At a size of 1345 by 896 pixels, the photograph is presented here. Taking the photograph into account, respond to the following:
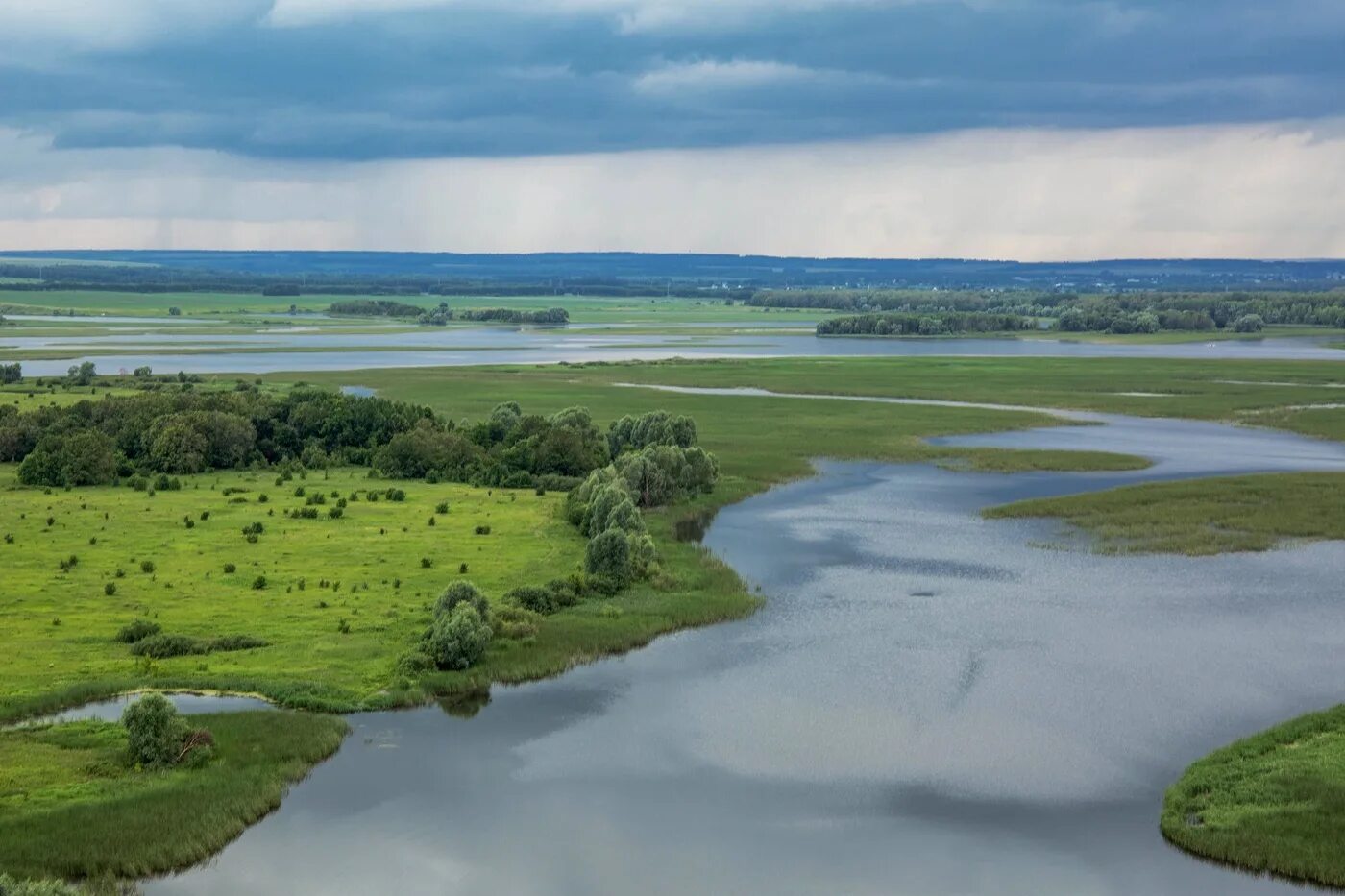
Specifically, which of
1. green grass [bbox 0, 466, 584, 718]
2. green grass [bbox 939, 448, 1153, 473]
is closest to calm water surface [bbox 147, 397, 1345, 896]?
green grass [bbox 0, 466, 584, 718]

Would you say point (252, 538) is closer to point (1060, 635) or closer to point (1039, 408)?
point (1060, 635)

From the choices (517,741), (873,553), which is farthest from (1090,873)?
(873,553)

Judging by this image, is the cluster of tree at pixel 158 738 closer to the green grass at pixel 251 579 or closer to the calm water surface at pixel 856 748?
the calm water surface at pixel 856 748

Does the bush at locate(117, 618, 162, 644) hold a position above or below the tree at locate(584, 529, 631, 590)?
below

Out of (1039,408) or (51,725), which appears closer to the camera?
(51,725)

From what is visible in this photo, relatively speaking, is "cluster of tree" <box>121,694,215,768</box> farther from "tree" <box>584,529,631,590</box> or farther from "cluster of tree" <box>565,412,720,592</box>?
"tree" <box>584,529,631,590</box>

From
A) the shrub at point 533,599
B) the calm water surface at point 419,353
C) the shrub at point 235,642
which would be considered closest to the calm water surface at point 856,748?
the shrub at point 533,599

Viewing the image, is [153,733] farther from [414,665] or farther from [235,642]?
[235,642]
